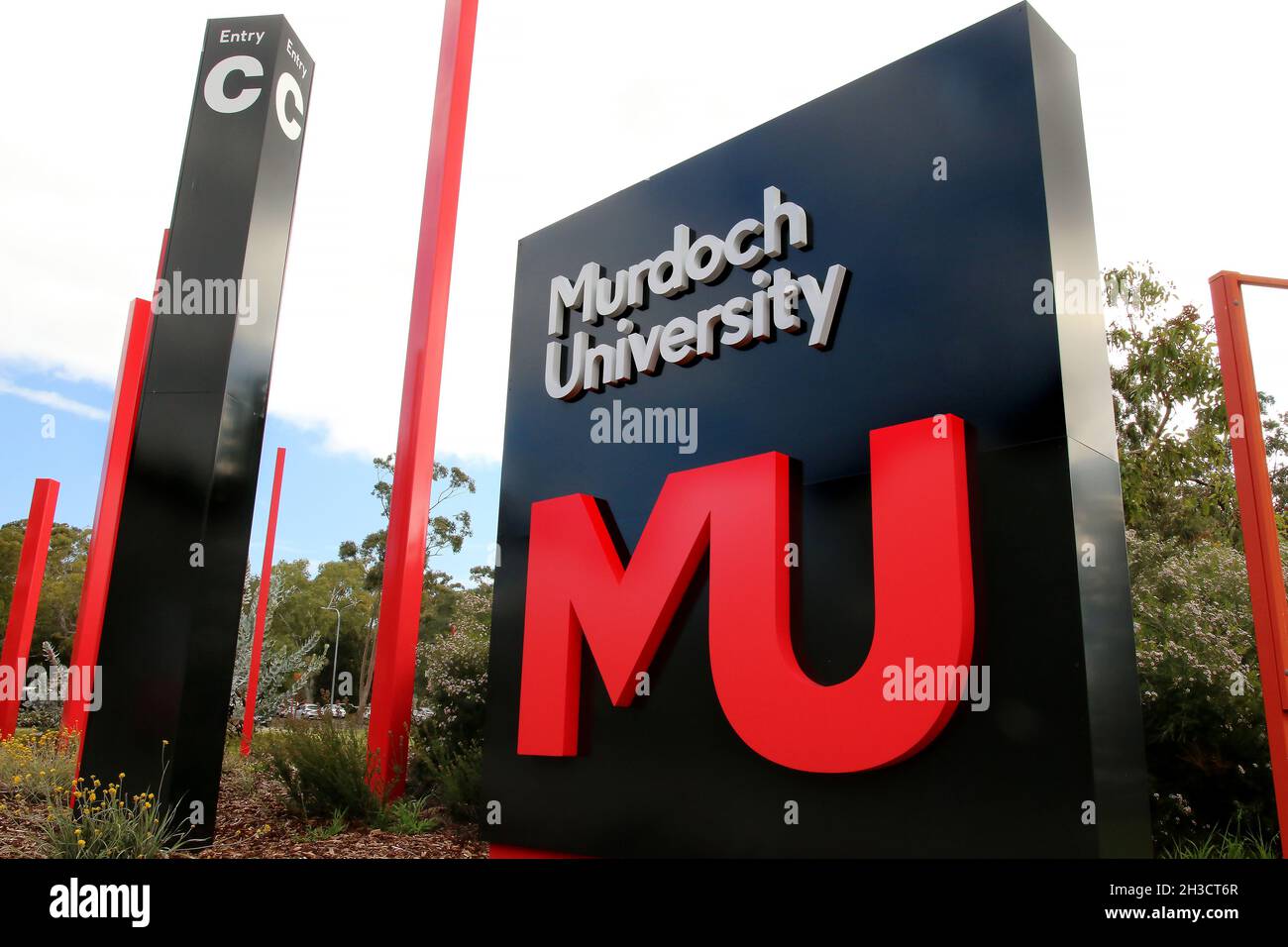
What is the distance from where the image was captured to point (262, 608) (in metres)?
14.8

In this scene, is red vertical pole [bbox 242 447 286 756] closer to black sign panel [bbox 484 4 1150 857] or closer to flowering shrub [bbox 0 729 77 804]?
flowering shrub [bbox 0 729 77 804]

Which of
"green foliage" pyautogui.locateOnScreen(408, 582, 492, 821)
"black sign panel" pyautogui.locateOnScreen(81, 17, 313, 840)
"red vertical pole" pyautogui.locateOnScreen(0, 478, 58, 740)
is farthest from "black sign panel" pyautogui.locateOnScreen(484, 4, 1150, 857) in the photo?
"red vertical pole" pyautogui.locateOnScreen(0, 478, 58, 740)

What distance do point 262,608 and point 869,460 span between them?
1275 cm

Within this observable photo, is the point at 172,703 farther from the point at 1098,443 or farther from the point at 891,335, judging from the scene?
the point at 1098,443

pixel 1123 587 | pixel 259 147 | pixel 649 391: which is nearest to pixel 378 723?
pixel 649 391

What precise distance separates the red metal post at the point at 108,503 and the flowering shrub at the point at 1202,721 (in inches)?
419

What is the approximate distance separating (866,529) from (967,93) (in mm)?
2316

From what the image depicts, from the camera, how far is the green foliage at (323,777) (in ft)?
21.6

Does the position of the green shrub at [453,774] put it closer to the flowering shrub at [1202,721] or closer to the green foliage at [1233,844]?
the green foliage at [1233,844]

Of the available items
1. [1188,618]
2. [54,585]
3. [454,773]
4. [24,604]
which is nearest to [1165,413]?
[1188,618]

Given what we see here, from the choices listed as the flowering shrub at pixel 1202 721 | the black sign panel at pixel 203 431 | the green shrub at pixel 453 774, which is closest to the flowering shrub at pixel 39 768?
the black sign panel at pixel 203 431

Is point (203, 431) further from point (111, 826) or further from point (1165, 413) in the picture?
point (1165, 413)

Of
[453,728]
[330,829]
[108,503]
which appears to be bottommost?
[330,829]

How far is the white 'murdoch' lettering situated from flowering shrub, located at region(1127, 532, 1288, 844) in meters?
3.65
